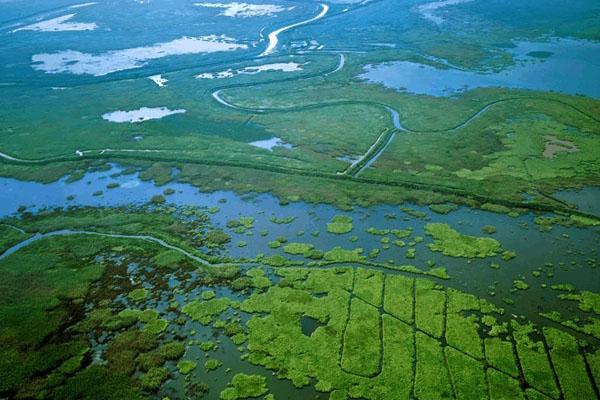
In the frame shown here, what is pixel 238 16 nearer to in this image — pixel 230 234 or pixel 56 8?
pixel 56 8

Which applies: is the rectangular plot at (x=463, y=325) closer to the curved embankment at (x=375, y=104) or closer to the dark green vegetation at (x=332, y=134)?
the dark green vegetation at (x=332, y=134)

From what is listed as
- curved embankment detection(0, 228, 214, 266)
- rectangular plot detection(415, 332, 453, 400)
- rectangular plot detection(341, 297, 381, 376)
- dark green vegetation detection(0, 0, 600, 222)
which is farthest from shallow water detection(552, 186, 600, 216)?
curved embankment detection(0, 228, 214, 266)

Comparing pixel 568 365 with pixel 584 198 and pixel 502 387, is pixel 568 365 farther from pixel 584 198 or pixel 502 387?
pixel 584 198

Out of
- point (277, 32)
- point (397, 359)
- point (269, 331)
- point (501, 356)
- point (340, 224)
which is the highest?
point (277, 32)

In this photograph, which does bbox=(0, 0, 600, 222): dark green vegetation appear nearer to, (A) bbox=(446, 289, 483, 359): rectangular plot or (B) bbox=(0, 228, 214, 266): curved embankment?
(B) bbox=(0, 228, 214, 266): curved embankment

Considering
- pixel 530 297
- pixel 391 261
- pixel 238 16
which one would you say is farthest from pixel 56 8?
pixel 530 297

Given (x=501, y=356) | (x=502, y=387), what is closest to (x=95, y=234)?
(x=501, y=356)

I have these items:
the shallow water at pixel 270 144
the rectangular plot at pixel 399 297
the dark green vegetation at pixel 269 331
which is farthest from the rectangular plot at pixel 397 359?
the shallow water at pixel 270 144

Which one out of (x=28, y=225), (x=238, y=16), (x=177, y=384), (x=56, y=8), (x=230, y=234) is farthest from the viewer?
(x=56, y=8)
